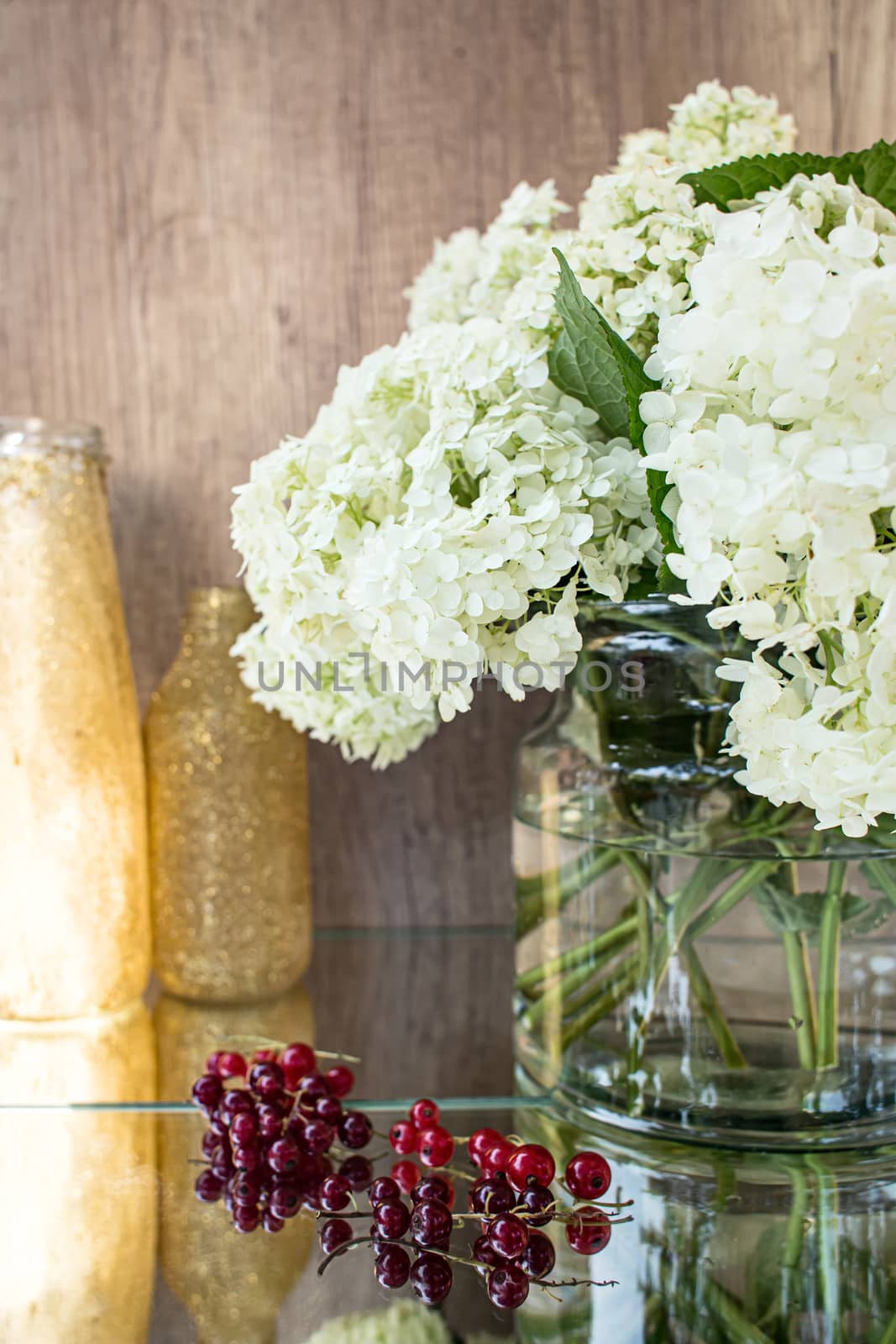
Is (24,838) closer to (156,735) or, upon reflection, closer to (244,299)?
(156,735)

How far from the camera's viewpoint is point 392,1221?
0.49 m

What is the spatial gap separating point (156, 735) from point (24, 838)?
0.12m

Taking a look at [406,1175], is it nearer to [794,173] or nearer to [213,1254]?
[213,1254]

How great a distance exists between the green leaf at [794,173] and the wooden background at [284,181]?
1.18 ft

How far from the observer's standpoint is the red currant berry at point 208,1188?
1.77ft

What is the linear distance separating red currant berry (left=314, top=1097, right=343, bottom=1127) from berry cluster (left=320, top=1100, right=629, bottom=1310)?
5cm

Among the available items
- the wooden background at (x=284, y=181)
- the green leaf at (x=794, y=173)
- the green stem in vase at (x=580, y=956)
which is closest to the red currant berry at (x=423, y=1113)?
the green stem in vase at (x=580, y=956)

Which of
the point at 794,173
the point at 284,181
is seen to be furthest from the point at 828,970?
the point at 284,181

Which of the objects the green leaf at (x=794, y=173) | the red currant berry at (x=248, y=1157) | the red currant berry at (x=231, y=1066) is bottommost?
the red currant berry at (x=248, y=1157)

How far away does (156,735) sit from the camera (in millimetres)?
797

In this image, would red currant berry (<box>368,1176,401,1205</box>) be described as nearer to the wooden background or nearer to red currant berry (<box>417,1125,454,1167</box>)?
red currant berry (<box>417,1125,454,1167</box>)

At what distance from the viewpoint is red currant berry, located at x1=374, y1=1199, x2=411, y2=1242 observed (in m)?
0.49

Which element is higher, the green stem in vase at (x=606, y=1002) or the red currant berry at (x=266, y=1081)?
the green stem in vase at (x=606, y=1002)

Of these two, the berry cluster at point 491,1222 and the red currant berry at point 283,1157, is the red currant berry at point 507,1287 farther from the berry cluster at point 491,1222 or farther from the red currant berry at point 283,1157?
the red currant berry at point 283,1157
